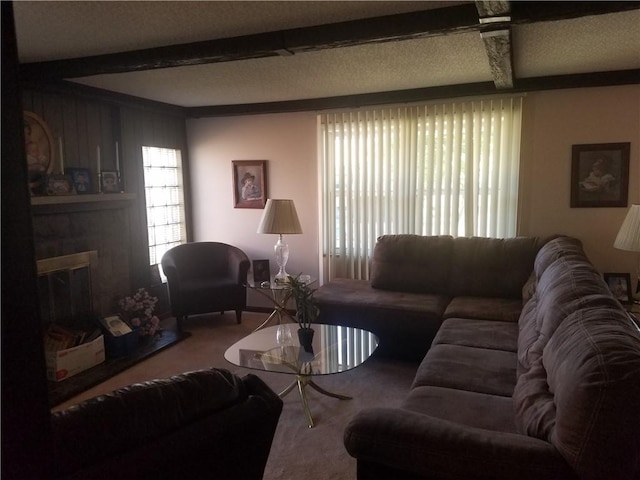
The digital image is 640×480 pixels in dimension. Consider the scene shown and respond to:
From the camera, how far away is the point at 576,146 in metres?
3.88

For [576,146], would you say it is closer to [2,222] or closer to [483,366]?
[483,366]

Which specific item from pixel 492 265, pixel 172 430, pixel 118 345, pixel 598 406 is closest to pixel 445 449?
pixel 598 406

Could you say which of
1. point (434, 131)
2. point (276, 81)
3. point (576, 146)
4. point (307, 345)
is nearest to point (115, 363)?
point (307, 345)

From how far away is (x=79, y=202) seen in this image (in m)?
3.78

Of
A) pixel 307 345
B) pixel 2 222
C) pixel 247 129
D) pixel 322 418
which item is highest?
pixel 247 129

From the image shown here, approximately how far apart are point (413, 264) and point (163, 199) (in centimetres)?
280

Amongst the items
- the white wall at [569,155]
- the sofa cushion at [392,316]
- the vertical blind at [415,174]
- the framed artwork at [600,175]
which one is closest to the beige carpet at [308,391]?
the sofa cushion at [392,316]

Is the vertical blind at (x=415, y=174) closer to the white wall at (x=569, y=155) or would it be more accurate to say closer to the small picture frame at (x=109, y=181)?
the white wall at (x=569, y=155)

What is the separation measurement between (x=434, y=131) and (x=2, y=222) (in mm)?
4075

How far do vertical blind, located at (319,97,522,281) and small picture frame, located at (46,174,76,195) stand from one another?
231cm

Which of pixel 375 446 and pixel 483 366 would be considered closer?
pixel 375 446

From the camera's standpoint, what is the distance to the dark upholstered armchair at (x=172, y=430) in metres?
1.05

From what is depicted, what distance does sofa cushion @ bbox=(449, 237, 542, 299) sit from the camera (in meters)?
3.78

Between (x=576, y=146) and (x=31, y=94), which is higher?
(x=31, y=94)
